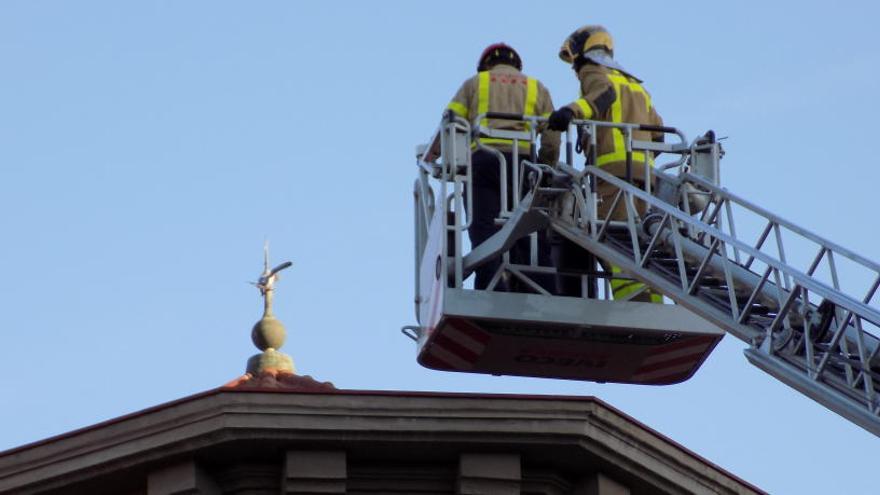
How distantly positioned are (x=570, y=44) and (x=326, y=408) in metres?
4.39

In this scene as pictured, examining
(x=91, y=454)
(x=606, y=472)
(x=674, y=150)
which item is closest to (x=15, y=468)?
(x=91, y=454)

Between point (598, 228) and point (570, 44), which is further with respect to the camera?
point (570, 44)

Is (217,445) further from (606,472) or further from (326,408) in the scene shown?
(606,472)

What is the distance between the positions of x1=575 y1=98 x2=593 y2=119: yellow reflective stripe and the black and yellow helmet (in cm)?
65

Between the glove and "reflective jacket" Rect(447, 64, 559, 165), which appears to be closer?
the glove

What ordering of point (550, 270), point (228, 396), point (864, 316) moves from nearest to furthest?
point (864, 316), point (228, 396), point (550, 270)

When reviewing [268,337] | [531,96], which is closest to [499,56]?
[531,96]

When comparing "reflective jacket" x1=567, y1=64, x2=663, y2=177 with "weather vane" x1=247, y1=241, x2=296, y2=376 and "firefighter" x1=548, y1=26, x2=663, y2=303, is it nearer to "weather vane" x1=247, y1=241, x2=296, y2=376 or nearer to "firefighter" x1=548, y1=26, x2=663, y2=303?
"firefighter" x1=548, y1=26, x2=663, y2=303

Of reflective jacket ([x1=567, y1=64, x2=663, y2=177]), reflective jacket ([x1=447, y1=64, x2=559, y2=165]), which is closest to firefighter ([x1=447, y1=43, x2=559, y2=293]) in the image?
reflective jacket ([x1=447, y1=64, x2=559, y2=165])

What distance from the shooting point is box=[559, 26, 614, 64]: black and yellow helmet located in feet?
72.7

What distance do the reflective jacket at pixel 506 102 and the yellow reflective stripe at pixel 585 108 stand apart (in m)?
0.44

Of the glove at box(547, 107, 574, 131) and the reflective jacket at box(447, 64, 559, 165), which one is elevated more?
the reflective jacket at box(447, 64, 559, 165)

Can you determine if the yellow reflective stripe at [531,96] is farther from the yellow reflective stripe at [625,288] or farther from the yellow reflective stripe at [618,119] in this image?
the yellow reflective stripe at [625,288]

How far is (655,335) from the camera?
2144 centimetres
